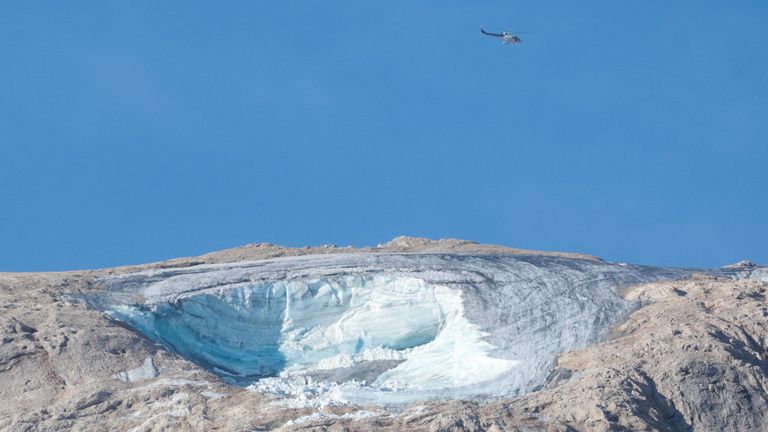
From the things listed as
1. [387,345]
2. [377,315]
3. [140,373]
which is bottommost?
[140,373]

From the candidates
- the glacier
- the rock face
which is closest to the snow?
the rock face

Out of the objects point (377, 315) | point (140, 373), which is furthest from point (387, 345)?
point (140, 373)

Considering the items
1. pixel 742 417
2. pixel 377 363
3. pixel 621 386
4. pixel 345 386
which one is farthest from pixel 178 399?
pixel 742 417

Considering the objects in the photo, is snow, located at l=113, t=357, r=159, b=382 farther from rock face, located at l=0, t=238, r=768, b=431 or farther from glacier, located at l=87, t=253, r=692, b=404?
glacier, located at l=87, t=253, r=692, b=404

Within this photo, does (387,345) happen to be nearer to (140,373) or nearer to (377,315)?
(377,315)

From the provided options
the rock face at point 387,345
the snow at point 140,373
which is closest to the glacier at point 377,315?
the rock face at point 387,345
